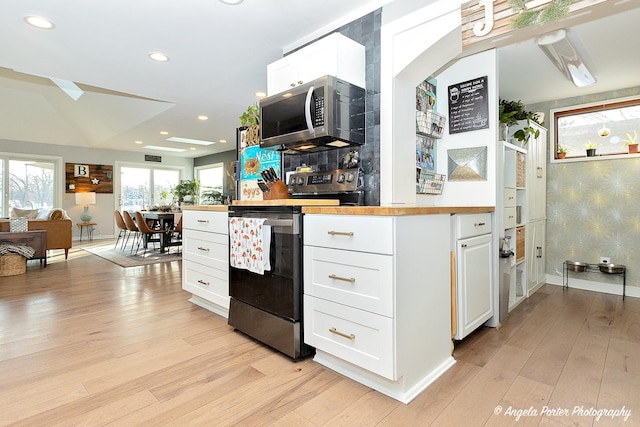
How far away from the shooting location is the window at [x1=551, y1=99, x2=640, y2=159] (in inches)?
149

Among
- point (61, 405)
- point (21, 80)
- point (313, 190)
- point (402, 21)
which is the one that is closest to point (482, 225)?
point (313, 190)

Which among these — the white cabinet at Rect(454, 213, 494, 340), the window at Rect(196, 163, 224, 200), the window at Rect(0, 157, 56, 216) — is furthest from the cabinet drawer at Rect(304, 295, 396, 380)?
the window at Rect(0, 157, 56, 216)

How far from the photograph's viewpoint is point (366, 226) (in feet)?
5.41

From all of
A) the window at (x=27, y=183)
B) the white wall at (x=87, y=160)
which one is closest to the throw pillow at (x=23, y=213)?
the window at (x=27, y=183)

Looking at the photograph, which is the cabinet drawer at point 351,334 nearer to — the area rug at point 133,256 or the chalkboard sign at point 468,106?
the chalkboard sign at point 468,106

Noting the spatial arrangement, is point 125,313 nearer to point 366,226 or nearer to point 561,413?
point 366,226

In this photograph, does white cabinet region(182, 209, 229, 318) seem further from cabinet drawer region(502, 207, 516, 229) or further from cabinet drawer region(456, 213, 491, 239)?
cabinet drawer region(502, 207, 516, 229)

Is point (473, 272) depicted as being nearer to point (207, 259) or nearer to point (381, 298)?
point (381, 298)

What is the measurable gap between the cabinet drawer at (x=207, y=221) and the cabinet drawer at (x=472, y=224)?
161 cm

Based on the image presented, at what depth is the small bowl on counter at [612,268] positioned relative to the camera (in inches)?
142

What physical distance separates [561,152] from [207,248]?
162 inches

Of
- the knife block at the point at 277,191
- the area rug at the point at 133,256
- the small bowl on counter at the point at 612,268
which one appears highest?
the knife block at the point at 277,191

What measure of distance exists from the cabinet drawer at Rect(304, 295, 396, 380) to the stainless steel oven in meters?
0.09

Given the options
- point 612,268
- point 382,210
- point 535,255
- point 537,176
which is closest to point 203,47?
point 382,210
